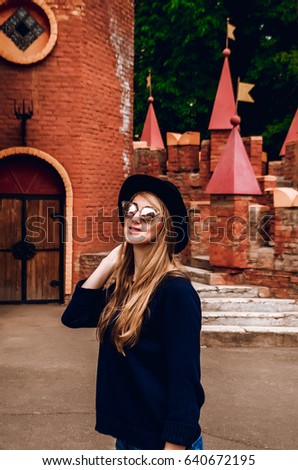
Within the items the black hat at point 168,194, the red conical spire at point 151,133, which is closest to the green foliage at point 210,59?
the red conical spire at point 151,133

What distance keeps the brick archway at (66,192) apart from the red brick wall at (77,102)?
12 cm

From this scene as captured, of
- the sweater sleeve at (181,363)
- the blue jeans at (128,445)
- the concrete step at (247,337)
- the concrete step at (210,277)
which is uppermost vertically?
the sweater sleeve at (181,363)

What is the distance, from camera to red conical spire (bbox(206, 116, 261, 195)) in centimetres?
922

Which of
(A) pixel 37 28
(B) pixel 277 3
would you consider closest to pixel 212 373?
(A) pixel 37 28

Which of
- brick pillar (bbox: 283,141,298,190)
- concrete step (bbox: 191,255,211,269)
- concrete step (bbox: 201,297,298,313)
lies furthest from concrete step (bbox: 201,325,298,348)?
brick pillar (bbox: 283,141,298,190)

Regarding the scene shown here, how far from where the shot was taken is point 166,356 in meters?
1.94

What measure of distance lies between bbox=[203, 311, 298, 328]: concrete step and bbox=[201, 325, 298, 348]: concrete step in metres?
0.39

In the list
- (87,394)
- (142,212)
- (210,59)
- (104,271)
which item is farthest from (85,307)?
(210,59)

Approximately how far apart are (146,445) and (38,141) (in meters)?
9.20

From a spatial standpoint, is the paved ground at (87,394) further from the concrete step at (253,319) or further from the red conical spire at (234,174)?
the red conical spire at (234,174)

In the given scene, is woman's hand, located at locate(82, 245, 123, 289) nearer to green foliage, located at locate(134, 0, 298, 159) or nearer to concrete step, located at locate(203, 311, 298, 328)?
concrete step, located at locate(203, 311, 298, 328)

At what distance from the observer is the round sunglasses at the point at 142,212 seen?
2148mm

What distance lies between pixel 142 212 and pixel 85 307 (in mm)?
491

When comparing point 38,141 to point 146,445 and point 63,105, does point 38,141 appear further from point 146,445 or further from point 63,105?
point 146,445
